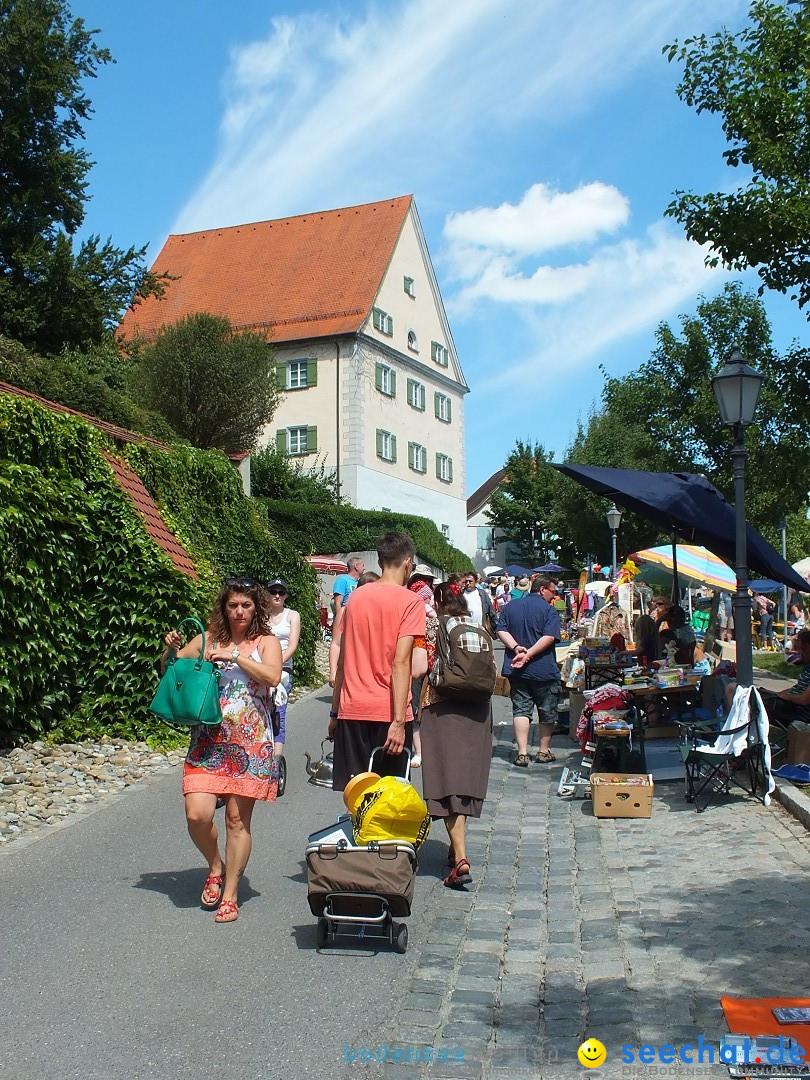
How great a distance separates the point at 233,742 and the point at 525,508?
210 ft

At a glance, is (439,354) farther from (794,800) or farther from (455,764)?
(455,764)

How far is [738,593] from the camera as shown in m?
10.3

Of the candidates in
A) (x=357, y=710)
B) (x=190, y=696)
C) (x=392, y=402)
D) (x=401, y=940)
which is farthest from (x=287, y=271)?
(x=401, y=940)

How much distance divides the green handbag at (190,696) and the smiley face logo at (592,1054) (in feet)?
7.57

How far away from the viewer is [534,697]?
11391 millimetres

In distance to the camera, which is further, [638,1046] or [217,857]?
[217,857]

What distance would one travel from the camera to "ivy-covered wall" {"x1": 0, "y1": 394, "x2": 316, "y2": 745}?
1010 centimetres

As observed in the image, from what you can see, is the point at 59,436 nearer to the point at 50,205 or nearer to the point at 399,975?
the point at 399,975

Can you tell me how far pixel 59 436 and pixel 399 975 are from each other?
7.22 m

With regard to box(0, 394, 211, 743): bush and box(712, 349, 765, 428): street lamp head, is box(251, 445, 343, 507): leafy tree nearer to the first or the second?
box(0, 394, 211, 743): bush

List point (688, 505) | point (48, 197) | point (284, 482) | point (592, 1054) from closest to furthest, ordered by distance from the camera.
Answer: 1. point (592, 1054)
2. point (688, 505)
3. point (48, 197)
4. point (284, 482)

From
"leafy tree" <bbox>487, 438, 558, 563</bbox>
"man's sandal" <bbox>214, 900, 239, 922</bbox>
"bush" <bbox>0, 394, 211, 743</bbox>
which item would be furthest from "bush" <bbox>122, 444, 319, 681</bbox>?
"leafy tree" <bbox>487, 438, 558, 563</bbox>

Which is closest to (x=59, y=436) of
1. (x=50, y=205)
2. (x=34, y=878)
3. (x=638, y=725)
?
(x=34, y=878)

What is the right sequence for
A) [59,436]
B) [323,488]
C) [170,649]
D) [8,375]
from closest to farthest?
[170,649]
[59,436]
[8,375]
[323,488]
